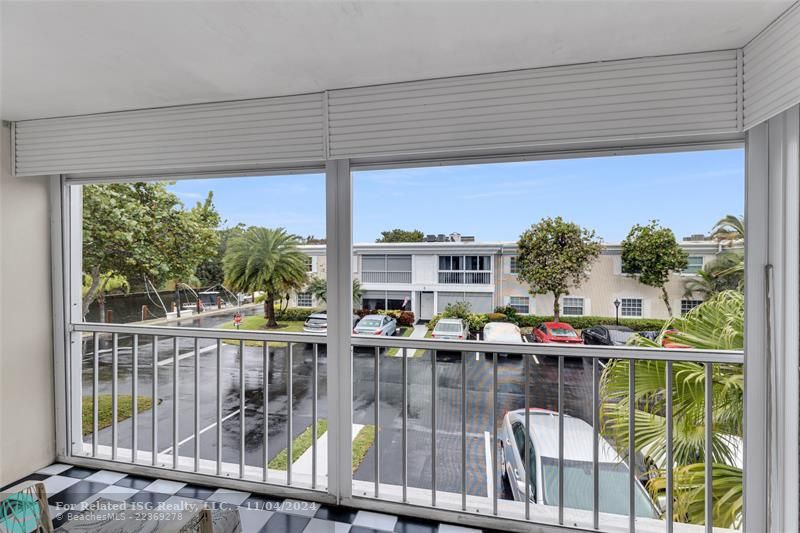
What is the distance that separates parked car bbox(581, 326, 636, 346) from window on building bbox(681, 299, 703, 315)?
239 mm

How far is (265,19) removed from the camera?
150 cm

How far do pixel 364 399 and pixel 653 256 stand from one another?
65.7 inches

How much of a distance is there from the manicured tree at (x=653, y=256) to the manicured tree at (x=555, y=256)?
15cm

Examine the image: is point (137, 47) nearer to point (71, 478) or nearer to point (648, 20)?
point (648, 20)

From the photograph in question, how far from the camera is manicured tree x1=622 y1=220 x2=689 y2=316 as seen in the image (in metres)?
1.90

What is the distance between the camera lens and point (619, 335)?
198 centimetres

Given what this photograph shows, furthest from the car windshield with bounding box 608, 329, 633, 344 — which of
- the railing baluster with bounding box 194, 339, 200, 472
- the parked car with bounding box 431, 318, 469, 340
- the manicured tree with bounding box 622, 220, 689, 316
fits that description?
the railing baluster with bounding box 194, 339, 200, 472

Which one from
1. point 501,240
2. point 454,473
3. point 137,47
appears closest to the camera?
point 137,47

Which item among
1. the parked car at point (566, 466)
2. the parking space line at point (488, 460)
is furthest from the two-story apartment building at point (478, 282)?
the parking space line at point (488, 460)

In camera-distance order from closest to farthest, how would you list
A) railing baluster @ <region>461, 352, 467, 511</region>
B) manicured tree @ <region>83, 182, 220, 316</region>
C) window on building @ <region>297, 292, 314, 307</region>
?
railing baluster @ <region>461, 352, 467, 511</region>, window on building @ <region>297, 292, 314, 307</region>, manicured tree @ <region>83, 182, 220, 316</region>

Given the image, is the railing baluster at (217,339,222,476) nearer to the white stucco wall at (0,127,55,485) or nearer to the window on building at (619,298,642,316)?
the white stucco wall at (0,127,55,485)

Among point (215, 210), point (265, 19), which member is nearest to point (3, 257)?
point (215, 210)

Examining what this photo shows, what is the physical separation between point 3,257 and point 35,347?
605mm

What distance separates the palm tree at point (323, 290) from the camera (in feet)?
7.47
